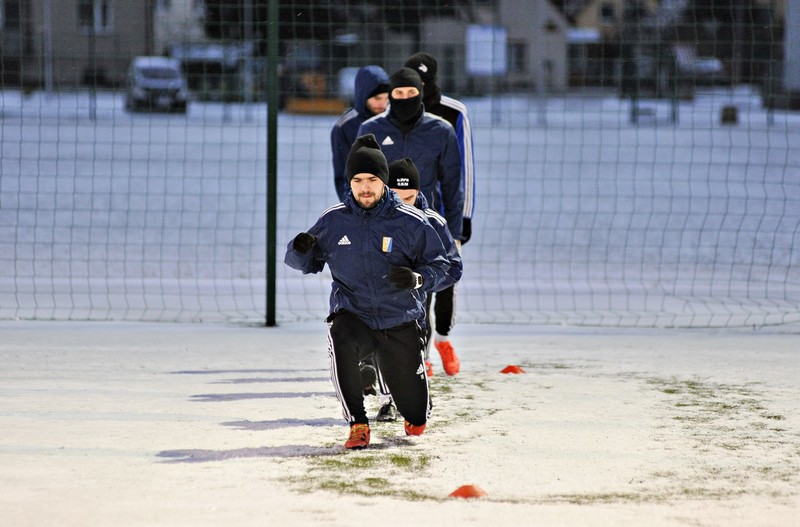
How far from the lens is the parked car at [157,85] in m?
23.2

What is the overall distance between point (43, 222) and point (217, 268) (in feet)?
11.0

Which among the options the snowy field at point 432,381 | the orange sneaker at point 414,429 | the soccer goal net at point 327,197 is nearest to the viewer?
the snowy field at point 432,381

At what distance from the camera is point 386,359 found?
16.9 feet

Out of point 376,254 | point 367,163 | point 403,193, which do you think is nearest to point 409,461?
point 376,254

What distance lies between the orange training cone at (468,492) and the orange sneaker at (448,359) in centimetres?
236

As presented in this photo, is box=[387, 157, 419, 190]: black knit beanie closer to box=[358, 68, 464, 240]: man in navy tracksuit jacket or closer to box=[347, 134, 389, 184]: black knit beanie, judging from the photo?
box=[347, 134, 389, 184]: black knit beanie

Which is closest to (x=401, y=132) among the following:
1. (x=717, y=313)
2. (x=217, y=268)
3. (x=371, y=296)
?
(x=371, y=296)

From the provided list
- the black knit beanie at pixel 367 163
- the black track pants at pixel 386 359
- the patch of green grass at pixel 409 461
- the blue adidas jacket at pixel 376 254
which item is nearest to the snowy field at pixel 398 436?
the patch of green grass at pixel 409 461

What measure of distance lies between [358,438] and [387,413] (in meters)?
0.60

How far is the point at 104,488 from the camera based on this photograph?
4324 millimetres

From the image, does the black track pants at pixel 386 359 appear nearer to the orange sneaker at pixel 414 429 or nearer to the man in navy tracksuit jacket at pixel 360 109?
the orange sneaker at pixel 414 429

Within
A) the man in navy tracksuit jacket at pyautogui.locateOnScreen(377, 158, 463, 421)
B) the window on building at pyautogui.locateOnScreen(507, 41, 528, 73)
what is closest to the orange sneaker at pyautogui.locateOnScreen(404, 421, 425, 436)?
the man in navy tracksuit jacket at pyautogui.locateOnScreen(377, 158, 463, 421)

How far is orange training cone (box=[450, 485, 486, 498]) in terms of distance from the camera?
426 cm

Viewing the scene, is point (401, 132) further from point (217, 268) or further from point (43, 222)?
point (43, 222)
